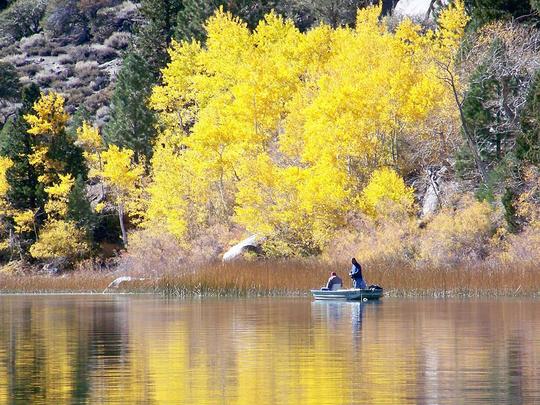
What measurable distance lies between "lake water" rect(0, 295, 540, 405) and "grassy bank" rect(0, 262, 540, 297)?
3151mm

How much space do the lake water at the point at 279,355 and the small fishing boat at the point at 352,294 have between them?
370cm

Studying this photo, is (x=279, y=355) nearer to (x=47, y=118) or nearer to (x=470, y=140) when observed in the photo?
(x=470, y=140)

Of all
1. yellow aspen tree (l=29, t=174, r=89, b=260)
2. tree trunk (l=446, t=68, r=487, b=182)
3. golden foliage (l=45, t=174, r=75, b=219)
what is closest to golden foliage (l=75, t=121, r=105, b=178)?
golden foliage (l=45, t=174, r=75, b=219)

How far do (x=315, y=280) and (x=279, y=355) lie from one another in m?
24.9

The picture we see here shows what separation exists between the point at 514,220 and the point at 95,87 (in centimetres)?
7338

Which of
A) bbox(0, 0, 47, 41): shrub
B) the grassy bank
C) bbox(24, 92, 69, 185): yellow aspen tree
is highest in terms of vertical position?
bbox(0, 0, 47, 41): shrub

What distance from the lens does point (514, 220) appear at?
51219 mm

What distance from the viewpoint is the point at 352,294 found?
45.2m

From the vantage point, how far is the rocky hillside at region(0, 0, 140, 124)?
395ft

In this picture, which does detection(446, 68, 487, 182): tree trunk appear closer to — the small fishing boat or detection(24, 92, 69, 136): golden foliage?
the small fishing boat

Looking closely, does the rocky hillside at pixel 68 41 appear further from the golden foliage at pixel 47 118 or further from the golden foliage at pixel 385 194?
the golden foliage at pixel 385 194

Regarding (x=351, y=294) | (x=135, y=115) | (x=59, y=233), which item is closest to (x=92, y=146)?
(x=135, y=115)

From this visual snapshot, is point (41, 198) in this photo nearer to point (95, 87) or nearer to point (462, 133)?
point (462, 133)

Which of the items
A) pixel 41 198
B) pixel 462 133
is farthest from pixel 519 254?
pixel 41 198
